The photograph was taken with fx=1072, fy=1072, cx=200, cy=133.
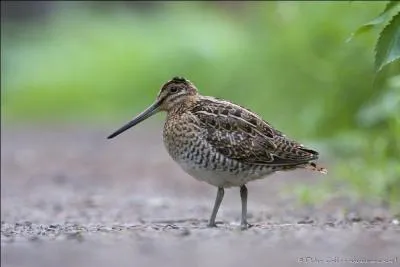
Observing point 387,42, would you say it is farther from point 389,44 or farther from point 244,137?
point 244,137

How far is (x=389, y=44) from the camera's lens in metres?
6.82

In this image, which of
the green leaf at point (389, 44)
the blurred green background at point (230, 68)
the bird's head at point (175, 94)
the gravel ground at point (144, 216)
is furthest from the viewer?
the blurred green background at point (230, 68)

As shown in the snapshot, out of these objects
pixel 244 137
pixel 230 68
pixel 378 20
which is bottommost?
pixel 244 137

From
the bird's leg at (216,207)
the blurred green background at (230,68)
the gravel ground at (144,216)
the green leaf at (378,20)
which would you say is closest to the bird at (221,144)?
the bird's leg at (216,207)

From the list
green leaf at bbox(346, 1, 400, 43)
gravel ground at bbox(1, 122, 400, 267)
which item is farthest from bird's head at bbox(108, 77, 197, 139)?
green leaf at bbox(346, 1, 400, 43)

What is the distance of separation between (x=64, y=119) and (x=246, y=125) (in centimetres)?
1248

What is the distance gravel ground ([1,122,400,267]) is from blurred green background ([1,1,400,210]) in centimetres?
70

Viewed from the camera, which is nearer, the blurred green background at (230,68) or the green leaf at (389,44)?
the green leaf at (389,44)

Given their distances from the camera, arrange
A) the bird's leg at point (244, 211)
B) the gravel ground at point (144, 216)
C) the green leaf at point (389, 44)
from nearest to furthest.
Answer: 1. the gravel ground at point (144, 216)
2. the green leaf at point (389, 44)
3. the bird's leg at point (244, 211)

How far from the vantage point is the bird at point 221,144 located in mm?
7422

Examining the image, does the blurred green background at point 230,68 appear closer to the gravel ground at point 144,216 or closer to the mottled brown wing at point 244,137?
the gravel ground at point 144,216

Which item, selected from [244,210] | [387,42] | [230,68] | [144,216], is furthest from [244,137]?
[230,68]

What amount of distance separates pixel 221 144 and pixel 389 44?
1406 millimetres

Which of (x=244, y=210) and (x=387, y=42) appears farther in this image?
(x=244, y=210)
